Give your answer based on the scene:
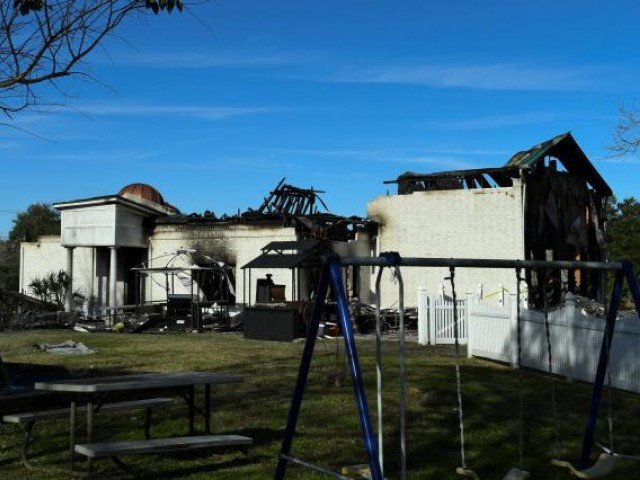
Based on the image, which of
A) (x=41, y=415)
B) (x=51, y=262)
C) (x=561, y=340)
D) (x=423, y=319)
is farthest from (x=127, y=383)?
(x=51, y=262)

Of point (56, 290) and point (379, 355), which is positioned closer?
point (379, 355)

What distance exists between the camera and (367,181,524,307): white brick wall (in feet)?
92.1

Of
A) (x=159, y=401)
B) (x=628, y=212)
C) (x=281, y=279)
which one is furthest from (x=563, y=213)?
(x=628, y=212)

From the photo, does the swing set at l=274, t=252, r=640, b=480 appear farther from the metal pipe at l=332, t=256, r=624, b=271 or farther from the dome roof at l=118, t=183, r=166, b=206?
the dome roof at l=118, t=183, r=166, b=206

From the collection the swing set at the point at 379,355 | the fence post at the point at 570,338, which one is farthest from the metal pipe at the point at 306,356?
the fence post at the point at 570,338

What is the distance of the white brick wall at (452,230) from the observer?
28.1 metres

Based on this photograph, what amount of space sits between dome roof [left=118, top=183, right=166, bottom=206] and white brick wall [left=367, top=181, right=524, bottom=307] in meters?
15.3

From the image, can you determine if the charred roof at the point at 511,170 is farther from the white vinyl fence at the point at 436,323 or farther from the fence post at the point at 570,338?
the fence post at the point at 570,338

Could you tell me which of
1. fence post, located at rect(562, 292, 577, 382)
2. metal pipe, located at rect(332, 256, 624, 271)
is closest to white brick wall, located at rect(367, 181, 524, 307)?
fence post, located at rect(562, 292, 577, 382)

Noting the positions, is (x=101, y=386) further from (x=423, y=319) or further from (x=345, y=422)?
(x=423, y=319)

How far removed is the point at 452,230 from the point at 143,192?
1929 centimetres

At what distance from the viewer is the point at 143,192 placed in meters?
41.8

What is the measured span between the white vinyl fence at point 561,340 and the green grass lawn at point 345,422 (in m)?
0.37

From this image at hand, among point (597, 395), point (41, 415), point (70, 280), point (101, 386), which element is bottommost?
point (41, 415)
